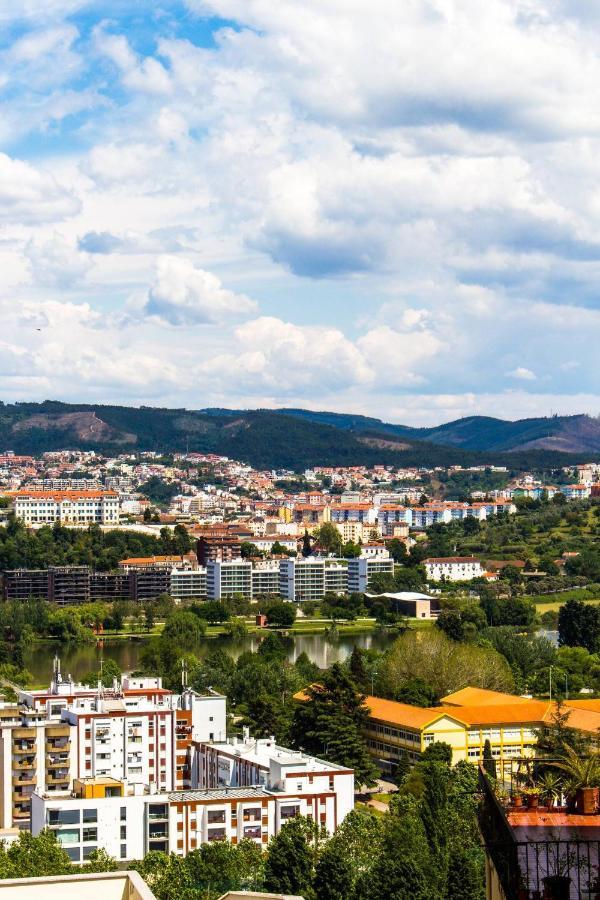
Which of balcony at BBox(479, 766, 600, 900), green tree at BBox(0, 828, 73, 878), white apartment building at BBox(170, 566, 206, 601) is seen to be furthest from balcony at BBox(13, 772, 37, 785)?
white apartment building at BBox(170, 566, 206, 601)

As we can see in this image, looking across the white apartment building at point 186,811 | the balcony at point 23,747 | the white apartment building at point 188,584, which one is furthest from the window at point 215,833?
the white apartment building at point 188,584

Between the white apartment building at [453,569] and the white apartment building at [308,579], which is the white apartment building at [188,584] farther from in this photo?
the white apartment building at [453,569]

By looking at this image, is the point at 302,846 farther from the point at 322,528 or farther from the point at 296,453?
the point at 296,453

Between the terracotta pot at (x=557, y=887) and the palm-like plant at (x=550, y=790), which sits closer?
Answer: the terracotta pot at (x=557, y=887)

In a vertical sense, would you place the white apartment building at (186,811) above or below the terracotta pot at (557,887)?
below

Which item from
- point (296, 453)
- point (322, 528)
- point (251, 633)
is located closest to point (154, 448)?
point (296, 453)

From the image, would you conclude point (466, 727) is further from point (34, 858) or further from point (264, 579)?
point (264, 579)
